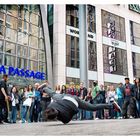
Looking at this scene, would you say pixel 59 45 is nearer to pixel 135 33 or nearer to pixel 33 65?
pixel 33 65

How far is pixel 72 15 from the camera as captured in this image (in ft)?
100

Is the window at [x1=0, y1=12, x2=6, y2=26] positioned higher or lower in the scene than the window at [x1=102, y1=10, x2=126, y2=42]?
lower

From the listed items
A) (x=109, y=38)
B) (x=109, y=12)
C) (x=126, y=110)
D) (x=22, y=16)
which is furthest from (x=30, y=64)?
(x=126, y=110)

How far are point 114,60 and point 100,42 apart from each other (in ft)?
8.32

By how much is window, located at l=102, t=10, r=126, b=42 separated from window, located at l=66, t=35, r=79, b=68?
516cm

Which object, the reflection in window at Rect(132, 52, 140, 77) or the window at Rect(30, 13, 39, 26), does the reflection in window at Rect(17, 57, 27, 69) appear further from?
the reflection in window at Rect(132, 52, 140, 77)

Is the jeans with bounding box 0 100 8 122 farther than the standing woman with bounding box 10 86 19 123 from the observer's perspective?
No

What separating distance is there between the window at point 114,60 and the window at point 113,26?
1.54m

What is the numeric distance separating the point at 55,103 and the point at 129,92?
5.65 metres

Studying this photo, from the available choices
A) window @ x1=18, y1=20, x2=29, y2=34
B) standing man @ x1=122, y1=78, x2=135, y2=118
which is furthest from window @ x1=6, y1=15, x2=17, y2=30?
standing man @ x1=122, y1=78, x2=135, y2=118

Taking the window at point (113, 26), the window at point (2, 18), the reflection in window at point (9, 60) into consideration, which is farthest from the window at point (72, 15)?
the reflection in window at point (9, 60)

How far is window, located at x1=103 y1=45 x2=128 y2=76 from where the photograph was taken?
33.3 meters

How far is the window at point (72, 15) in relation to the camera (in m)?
30.2

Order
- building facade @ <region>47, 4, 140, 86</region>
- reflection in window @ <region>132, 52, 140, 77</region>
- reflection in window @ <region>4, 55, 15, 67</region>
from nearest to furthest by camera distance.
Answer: reflection in window @ <region>4, 55, 15, 67</region>
building facade @ <region>47, 4, 140, 86</region>
reflection in window @ <region>132, 52, 140, 77</region>
